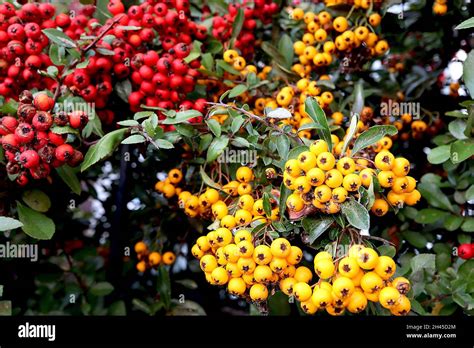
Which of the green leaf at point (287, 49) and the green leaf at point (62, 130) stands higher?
the green leaf at point (287, 49)

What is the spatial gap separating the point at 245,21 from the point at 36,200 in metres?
1.13

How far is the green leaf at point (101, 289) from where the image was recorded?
2.47 m

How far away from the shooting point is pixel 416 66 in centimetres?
284

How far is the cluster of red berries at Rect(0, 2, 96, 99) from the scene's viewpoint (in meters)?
1.92

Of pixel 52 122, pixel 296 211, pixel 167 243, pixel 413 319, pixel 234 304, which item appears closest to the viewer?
pixel 296 211

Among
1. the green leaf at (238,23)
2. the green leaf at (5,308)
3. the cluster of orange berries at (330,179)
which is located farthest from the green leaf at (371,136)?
the green leaf at (5,308)

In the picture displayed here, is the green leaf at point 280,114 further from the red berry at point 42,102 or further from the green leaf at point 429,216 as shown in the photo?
the green leaf at point 429,216

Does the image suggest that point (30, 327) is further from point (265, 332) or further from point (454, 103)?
point (454, 103)

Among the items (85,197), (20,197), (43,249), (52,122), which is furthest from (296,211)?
(43,249)

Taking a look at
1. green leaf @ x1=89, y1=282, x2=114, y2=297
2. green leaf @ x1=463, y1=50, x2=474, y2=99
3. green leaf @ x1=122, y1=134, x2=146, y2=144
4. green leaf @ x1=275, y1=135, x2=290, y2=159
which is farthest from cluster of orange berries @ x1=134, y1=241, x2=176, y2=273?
green leaf @ x1=463, y1=50, x2=474, y2=99

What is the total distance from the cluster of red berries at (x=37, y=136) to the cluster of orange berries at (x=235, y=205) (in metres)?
0.44

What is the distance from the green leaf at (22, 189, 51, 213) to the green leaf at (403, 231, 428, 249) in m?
1.48

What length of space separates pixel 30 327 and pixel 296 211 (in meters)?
1.15

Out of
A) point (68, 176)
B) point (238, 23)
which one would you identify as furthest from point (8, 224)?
point (238, 23)
